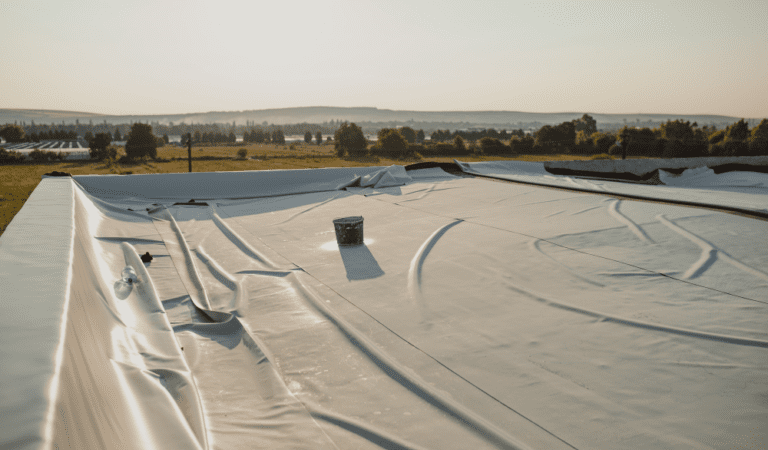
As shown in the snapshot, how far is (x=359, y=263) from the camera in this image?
124 inches

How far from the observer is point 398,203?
209 inches

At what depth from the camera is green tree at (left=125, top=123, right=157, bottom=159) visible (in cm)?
4772

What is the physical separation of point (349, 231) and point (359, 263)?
49 centimetres

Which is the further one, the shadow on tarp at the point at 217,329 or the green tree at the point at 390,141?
the green tree at the point at 390,141

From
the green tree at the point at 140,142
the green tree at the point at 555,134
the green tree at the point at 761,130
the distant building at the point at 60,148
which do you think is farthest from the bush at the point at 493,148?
the distant building at the point at 60,148

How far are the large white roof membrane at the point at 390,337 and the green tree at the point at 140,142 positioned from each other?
168 feet

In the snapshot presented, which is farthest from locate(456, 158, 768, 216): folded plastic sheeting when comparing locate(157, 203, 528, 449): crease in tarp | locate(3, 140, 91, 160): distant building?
locate(3, 140, 91, 160): distant building

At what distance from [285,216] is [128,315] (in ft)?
9.93

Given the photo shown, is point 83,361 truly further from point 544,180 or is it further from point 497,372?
point 544,180

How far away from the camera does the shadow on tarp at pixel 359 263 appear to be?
114 inches

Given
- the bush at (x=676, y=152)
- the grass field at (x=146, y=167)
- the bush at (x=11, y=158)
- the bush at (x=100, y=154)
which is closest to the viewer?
the grass field at (x=146, y=167)

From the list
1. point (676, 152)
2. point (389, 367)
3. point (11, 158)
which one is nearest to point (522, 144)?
point (676, 152)

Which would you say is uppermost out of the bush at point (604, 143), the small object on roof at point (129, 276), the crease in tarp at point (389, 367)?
the bush at point (604, 143)

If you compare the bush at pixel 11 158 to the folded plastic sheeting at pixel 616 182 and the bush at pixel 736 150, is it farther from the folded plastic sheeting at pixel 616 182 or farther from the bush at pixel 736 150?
the bush at pixel 736 150
